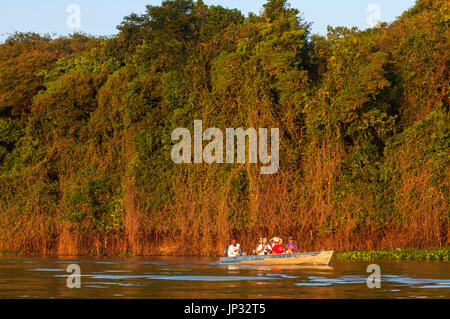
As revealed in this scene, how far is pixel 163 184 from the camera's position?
3878 cm

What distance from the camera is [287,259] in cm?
2784

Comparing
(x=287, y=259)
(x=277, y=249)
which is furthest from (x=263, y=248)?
(x=287, y=259)

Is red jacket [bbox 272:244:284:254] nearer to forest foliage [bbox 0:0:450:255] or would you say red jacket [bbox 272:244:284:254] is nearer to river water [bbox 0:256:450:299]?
river water [bbox 0:256:450:299]

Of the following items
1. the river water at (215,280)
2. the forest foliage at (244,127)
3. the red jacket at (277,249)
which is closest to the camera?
the river water at (215,280)

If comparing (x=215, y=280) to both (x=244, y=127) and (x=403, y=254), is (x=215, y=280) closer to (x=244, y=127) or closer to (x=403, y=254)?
(x=403, y=254)

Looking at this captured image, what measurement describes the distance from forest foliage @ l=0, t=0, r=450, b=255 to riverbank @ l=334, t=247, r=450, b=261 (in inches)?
68.5

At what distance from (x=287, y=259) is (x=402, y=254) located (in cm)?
573

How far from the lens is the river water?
19.5 m

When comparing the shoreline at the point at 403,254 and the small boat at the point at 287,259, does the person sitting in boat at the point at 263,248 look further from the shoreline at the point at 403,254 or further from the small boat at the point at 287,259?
the shoreline at the point at 403,254

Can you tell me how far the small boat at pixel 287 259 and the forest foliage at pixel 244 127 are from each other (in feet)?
19.3

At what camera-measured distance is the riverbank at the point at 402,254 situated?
3038cm

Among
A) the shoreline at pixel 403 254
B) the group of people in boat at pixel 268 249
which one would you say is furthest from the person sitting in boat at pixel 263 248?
the shoreline at pixel 403 254

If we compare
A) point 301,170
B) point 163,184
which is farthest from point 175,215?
point 301,170

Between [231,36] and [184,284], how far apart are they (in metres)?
21.5
